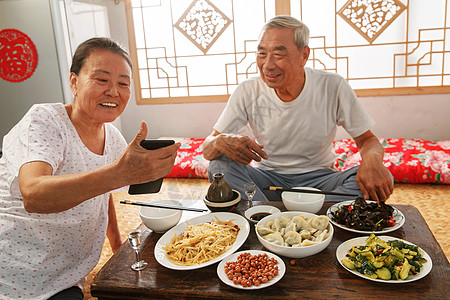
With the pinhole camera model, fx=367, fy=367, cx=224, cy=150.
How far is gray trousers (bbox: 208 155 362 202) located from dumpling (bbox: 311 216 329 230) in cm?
47

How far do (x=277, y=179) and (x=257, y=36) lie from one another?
8.16 ft

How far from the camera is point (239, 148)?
2.14m

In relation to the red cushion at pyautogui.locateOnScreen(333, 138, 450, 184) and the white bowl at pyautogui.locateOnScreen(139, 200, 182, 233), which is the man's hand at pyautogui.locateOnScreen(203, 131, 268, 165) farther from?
the red cushion at pyautogui.locateOnScreen(333, 138, 450, 184)

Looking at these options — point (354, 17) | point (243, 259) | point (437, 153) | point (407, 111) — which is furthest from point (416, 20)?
point (243, 259)

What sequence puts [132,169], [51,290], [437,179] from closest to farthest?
1. [132,169]
2. [51,290]
3. [437,179]

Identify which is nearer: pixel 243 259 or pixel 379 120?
pixel 243 259

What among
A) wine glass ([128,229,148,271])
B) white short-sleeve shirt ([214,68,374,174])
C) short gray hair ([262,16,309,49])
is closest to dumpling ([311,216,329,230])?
wine glass ([128,229,148,271])

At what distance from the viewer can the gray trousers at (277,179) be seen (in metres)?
2.04

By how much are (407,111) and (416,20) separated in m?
1.00

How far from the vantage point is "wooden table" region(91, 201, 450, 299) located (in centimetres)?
112

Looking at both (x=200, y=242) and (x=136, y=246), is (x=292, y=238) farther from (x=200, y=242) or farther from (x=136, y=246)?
(x=136, y=246)

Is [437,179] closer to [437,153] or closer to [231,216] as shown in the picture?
[437,153]

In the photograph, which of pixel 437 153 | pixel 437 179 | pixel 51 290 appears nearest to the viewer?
pixel 51 290

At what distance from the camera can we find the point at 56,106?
5.31 ft
